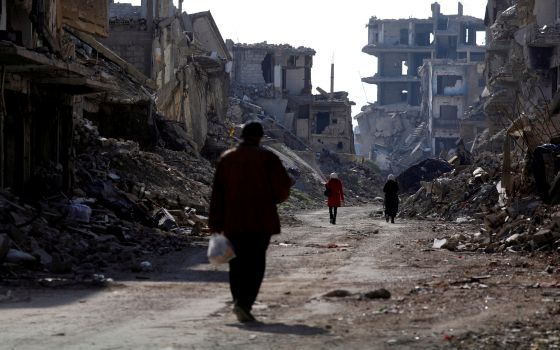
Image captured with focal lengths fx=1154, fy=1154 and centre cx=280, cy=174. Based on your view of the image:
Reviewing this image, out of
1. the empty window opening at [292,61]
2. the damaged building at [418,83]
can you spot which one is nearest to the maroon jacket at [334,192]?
the empty window opening at [292,61]

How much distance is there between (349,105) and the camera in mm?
84562

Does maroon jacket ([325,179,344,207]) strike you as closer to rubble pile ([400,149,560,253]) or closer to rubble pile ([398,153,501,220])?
rubble pile ([400,149,560,253])

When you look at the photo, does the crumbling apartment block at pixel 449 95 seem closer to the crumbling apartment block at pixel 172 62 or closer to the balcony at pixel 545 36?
the crumbling apartment block at pixel 172 62

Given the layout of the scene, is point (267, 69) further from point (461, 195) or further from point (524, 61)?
point (461, 195)

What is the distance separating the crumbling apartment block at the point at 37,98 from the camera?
18.3 meters

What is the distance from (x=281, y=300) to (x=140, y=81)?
2581 cm

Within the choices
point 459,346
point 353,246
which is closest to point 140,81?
point 353,246

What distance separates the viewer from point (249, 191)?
9000 millimetres

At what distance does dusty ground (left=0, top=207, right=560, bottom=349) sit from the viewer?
755 cm

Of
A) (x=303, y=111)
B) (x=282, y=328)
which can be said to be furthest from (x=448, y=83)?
(x=282, y=328)

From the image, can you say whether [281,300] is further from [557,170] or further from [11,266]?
[557,170]

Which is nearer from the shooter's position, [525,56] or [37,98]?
[37,98]

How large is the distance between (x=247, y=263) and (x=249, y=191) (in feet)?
1.84

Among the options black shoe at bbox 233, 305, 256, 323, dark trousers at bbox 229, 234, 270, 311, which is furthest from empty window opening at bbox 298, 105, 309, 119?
black shoe at bbox 233, 305, 256, 323
